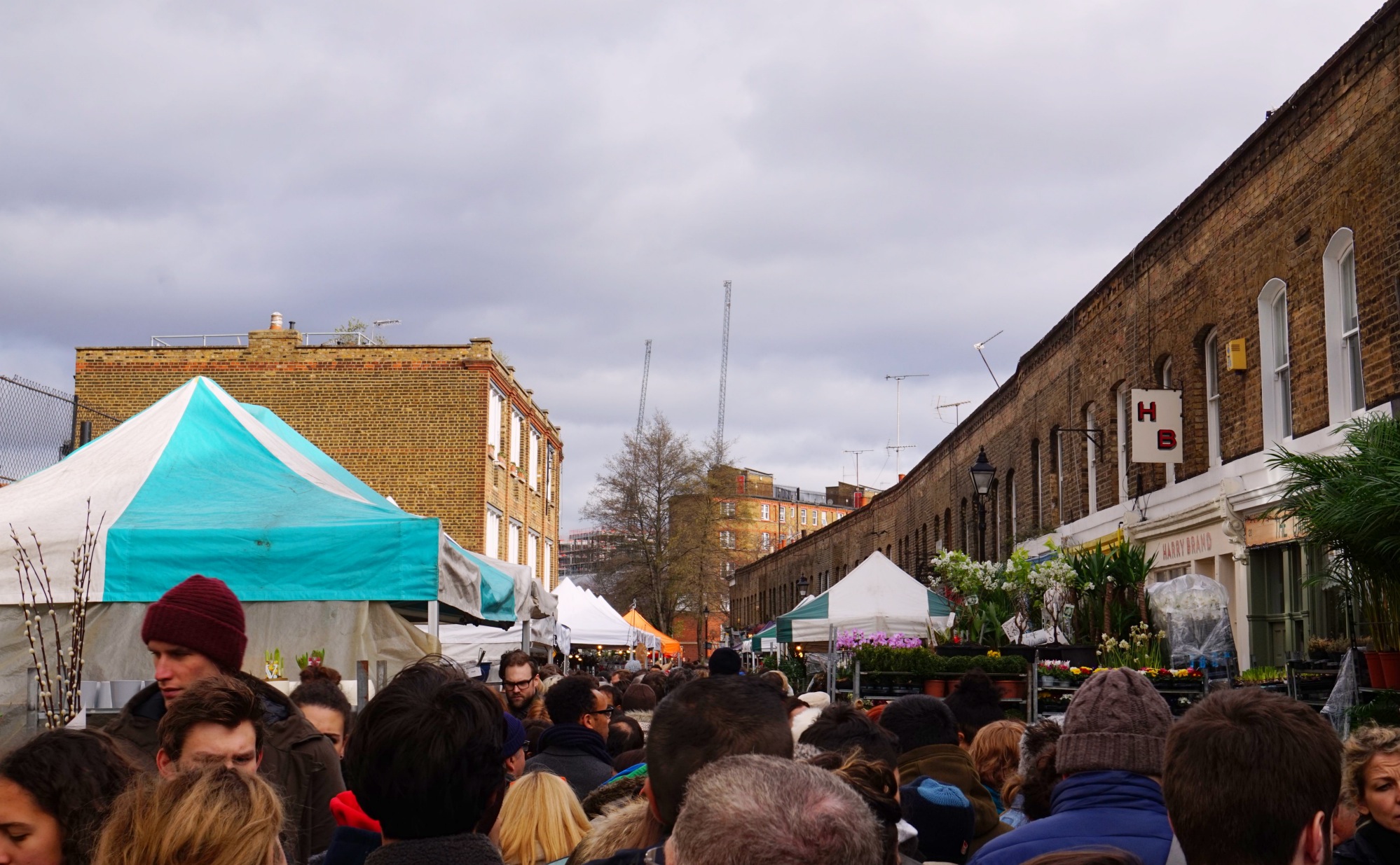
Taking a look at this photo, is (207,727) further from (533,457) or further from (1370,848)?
(533,457)

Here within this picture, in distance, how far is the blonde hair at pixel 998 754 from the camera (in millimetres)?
6477

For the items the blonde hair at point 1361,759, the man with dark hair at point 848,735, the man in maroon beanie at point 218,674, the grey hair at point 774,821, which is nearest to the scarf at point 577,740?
the man with dark hair at point 848,735

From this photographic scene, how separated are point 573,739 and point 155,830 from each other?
12.8ft

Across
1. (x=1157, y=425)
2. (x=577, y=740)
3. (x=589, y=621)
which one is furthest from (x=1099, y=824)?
(x=589, y=621)

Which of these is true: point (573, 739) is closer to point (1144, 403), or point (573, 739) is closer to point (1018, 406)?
point (1144, 403)

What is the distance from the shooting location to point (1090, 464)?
77.9 feet

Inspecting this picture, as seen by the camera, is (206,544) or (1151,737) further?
(206,544)

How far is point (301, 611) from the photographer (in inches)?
352

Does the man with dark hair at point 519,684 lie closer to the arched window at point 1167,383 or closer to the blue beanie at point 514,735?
the blue beanie at point 514,735

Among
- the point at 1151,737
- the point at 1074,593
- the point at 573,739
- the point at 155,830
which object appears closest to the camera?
the point at 155,830

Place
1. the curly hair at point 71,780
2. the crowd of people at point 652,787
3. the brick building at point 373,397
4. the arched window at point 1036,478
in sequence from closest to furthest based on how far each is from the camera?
the crowd of people at point 652,787 → the curly hair at point 71,780 → the arched window at point 1036,478 → the brick building at point 373,397

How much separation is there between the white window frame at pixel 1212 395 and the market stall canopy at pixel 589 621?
1296cm

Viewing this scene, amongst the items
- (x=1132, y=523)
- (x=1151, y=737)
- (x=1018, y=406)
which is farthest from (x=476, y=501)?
(x=1151, y=737)

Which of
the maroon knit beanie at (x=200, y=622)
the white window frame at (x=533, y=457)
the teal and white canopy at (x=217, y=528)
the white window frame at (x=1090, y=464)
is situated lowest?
the maroon knit beanie at (x=200, y=622)
